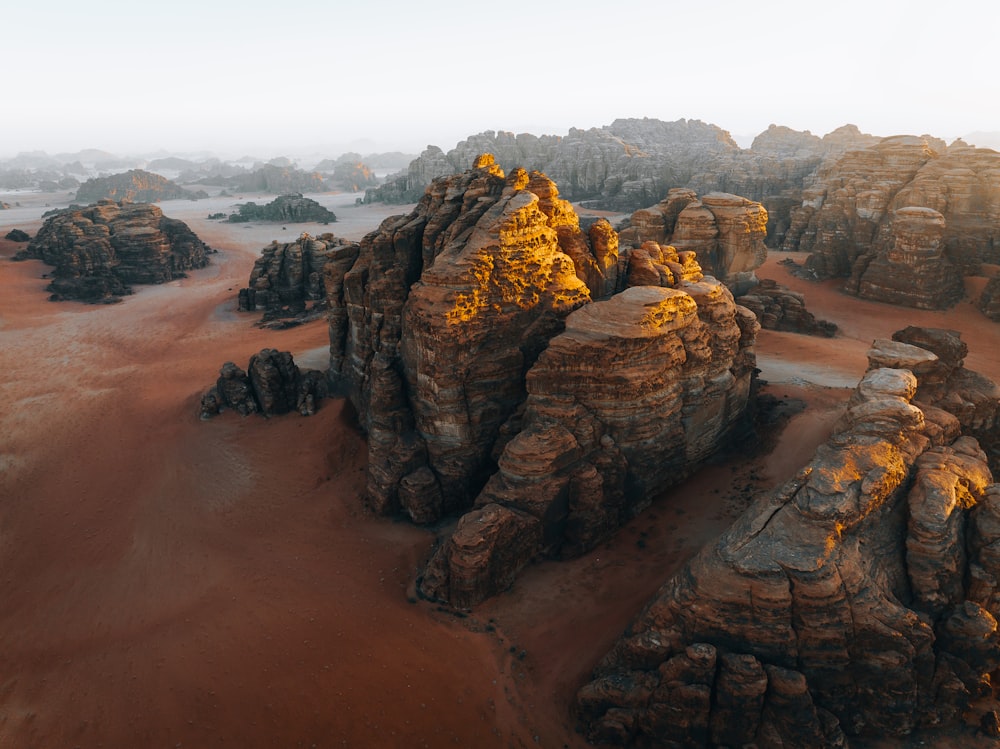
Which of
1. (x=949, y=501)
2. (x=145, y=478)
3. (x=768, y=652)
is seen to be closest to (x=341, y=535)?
(x=145, y=478)

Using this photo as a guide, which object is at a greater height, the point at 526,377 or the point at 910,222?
the point at 910,222

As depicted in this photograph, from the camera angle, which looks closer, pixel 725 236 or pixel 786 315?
pixel 786 315

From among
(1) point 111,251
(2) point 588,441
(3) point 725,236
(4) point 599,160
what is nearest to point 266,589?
(2) point 588,441

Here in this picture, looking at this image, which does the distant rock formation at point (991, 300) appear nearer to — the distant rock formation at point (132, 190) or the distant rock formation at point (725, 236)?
the distant rock formation at point (725, 236)

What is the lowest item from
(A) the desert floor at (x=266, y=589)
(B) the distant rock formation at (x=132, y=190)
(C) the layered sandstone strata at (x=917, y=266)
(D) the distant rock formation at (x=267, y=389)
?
(A) the desert floor at (x=266, y=589)

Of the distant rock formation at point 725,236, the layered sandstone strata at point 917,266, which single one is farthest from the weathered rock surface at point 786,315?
the layered sandstone strata at point 917,266

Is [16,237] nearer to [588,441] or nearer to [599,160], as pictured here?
[588,441]

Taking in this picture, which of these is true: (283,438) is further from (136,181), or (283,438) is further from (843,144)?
(136,181)
